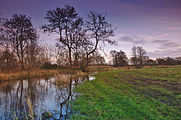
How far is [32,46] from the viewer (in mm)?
17203

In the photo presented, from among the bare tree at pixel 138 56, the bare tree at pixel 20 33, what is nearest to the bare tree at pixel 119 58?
the bare tree at pixel 138 56

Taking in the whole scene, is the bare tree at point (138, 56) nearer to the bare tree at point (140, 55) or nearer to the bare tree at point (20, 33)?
the bare tree at point (140, 55)

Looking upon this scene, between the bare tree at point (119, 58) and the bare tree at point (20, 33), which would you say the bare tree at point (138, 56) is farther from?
the bare tree at point (20, 33)

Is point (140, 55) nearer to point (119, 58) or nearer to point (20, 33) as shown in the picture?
point (119, 58)

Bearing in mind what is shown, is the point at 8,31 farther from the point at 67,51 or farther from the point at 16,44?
the point at 67,51

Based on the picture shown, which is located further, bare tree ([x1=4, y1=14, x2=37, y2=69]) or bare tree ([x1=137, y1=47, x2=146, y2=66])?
bare tree ([x1=137, y1=47, x2=146, y2=66])

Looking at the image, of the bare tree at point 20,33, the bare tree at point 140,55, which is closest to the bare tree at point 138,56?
the bare tree at point 140,55

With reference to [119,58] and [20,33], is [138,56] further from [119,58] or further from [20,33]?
[20,33]

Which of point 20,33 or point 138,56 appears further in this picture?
point 138,56

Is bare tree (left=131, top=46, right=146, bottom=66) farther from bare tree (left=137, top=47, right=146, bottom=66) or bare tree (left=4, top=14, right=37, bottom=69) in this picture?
bare tree (left=4, top=14, right=37, bottom=69)

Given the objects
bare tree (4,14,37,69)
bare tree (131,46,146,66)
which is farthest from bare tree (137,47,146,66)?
bare tree (4,14,37,69)

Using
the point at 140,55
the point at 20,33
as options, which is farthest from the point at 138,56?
the point at 20,33

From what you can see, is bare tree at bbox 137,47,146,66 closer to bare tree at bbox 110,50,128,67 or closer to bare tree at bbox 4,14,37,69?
bare tree at bbox 110,50,128,67

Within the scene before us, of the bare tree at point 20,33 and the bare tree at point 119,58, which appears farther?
the bare tree at point 119,58
